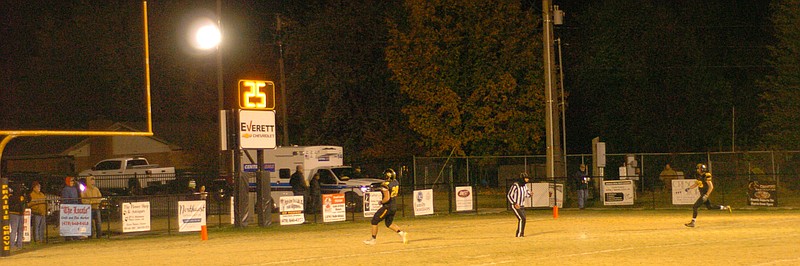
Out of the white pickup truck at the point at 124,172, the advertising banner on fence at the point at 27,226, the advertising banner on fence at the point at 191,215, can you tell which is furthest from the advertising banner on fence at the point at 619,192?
the advertising banner on fence at the point at 27,226

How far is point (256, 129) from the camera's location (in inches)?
1262

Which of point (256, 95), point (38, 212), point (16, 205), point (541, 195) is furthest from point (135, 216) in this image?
point (541, 195)

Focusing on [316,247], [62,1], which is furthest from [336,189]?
[62,1]

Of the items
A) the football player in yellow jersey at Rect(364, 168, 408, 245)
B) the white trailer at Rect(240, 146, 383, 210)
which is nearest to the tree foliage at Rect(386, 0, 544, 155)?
the white trailer at Rect(240, 146, 383, 210)

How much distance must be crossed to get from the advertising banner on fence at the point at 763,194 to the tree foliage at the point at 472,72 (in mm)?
17578

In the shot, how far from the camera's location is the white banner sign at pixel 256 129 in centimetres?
3170

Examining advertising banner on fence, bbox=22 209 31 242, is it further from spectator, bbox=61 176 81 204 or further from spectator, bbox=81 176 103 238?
spectator, bbox=81 176 103 238

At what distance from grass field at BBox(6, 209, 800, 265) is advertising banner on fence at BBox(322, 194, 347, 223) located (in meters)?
0.65

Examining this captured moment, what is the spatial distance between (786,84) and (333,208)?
3308cm

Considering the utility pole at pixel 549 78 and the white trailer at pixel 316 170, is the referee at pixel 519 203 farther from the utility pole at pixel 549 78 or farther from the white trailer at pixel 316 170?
the utility pole at pixel 549 78

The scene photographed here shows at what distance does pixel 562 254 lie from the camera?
19906 millimetres

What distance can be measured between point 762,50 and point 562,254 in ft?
219

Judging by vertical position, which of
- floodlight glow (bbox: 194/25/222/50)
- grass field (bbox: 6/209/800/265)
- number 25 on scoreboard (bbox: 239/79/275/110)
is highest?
floodlight glow (bbox: 194/25/222/50)

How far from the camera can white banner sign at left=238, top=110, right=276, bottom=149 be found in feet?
104
